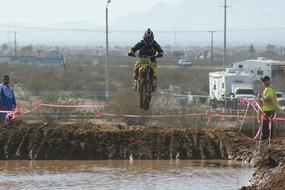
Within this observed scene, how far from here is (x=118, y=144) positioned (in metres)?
23.3

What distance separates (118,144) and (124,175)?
377 centimetres

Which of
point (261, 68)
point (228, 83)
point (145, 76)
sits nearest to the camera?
point (145, 76)

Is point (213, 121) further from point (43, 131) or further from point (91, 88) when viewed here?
point (91, 88)

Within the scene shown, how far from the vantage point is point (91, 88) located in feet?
256

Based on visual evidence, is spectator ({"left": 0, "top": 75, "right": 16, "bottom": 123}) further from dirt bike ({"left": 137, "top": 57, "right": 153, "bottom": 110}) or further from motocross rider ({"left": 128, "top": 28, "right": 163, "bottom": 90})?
motocross rider ({"left": 128, "top": 28, "right": 163, "bottom": 90})

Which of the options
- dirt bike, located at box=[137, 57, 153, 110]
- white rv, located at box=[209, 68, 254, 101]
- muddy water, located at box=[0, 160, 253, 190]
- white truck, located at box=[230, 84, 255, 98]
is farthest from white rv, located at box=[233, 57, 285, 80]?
dirt bike, located at box=[137, 57, 153, 110]

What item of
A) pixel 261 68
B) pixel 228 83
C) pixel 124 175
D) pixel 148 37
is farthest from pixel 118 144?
pixel 261 68

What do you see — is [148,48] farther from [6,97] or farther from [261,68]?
[261,68]

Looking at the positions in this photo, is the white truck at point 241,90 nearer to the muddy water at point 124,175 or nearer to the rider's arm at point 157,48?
the muddy water at point 124,175

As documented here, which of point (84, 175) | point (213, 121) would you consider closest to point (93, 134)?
point (84, 175)

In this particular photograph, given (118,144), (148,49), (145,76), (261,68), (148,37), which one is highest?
(148,37)

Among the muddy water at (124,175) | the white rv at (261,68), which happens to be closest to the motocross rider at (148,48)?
the muddy water at (124,175)

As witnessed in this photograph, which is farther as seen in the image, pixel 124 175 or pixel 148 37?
pixel 124 175

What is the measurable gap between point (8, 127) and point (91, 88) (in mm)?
54001
